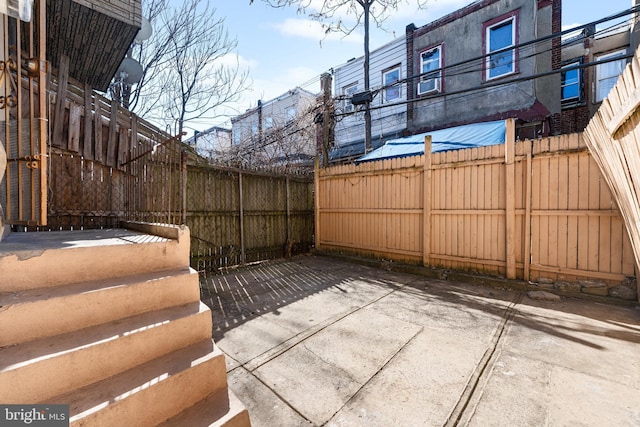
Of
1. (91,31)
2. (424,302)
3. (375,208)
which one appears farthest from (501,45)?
(91,31)

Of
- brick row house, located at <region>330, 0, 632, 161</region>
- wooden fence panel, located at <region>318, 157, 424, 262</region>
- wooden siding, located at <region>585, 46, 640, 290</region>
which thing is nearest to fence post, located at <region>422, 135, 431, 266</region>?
wooden fence panel, located at <region>318, 157, 424, 262</region>

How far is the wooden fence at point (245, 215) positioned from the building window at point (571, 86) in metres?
8.65

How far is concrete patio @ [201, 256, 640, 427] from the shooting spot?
1849 millimetres

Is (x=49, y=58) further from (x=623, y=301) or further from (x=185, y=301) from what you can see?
(x=623, y=301)

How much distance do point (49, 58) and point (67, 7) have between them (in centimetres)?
182

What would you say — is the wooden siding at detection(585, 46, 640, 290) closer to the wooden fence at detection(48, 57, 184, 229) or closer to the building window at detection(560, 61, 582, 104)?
the wooden fence at detection(48, 57, 184, 229)

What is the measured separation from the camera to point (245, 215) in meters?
6.42

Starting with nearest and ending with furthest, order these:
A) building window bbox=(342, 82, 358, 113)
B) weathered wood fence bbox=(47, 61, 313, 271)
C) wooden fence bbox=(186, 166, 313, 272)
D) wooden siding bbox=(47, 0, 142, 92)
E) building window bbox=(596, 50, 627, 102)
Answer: weathered wood fence bbox=(47, 61, 313, 271), wooden siding bbox=(47, 0, 142, 92), wooden fence bbox=(186, 166, 313, 272), building window bbox=(596, 50, 627, 102), building window bbox=(342, 82, 358, 113)

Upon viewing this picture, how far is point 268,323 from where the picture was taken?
326 cm

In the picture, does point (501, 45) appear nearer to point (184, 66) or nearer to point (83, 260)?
→ point (184, 66)

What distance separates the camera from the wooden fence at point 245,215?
5.61 m

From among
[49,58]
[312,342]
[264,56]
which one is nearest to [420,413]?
[312,342]

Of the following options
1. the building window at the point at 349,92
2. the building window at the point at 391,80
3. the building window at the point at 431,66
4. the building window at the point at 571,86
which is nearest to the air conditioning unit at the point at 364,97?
the building window at the point at 431,66

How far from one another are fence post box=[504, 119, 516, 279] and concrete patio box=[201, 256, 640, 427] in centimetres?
54
